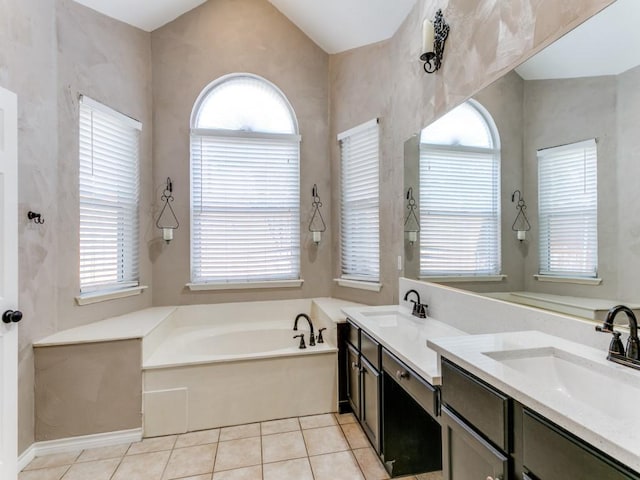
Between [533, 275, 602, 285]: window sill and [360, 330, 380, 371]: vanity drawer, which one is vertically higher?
[533, 275, 602, 285]: window sill

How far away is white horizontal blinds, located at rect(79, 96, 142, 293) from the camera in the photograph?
8.81 ft

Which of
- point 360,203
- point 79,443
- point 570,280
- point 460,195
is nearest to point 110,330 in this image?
point 79,443

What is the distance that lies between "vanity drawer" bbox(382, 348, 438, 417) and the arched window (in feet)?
6.39

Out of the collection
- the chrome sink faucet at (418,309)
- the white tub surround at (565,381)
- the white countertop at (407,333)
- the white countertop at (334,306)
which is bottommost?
the white countertop at (334,306)

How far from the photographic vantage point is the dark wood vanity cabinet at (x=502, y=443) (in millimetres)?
751

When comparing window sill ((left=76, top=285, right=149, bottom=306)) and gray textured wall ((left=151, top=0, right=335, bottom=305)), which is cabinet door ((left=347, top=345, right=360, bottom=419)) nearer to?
gray textured wall ((left=151, top=0, right=335, bottom=305))

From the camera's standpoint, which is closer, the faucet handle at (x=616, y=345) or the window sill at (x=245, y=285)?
the faucet handle at (x=616, y=345)

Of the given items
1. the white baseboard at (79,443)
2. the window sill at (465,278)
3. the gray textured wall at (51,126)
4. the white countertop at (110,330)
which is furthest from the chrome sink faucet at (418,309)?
the gray textured wall at (51,126)

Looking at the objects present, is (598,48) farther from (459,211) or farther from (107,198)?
(107,198)

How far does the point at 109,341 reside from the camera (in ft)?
7.52

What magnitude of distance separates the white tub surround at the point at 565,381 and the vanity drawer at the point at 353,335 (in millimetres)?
1007

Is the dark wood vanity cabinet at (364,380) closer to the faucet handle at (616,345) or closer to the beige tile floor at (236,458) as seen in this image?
the beige tile floor at (236,458)

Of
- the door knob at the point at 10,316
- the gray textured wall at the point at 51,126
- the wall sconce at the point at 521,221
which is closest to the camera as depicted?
the wall sconce at the point at 521,221

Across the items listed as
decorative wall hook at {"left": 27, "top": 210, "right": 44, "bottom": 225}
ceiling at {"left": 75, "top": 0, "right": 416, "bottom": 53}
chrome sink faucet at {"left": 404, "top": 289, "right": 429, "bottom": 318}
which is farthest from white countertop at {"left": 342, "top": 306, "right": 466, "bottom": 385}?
ceiling at {"left": 75, "top": 0, "right": 416, "bottom": 53}
